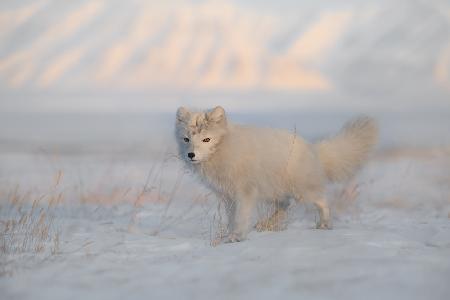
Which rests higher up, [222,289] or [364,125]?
[364,125]

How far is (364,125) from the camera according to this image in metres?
6.93

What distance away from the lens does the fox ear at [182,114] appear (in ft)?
19.5

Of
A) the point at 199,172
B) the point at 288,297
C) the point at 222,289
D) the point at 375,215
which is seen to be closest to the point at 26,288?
the point at 222,289

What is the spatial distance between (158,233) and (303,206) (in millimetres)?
1744

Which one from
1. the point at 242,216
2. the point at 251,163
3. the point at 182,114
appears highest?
the point at 182,114

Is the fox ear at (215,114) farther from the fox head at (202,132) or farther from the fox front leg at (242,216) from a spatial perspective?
the fox front leg at (242,216)

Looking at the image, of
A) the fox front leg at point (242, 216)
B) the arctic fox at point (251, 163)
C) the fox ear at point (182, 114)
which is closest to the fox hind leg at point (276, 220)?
the arctic fox at point (251, 163)

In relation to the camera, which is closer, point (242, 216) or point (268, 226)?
point (242, 216)

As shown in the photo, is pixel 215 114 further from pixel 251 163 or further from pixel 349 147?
pixel 349 147

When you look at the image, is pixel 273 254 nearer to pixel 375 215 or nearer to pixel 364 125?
pixel 364 125

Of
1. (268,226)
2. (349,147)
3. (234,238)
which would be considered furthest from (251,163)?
(349,147)

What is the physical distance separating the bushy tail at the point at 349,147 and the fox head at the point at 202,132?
4.85 ft

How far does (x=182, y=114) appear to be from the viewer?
595cm

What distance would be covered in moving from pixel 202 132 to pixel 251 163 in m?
0.64
